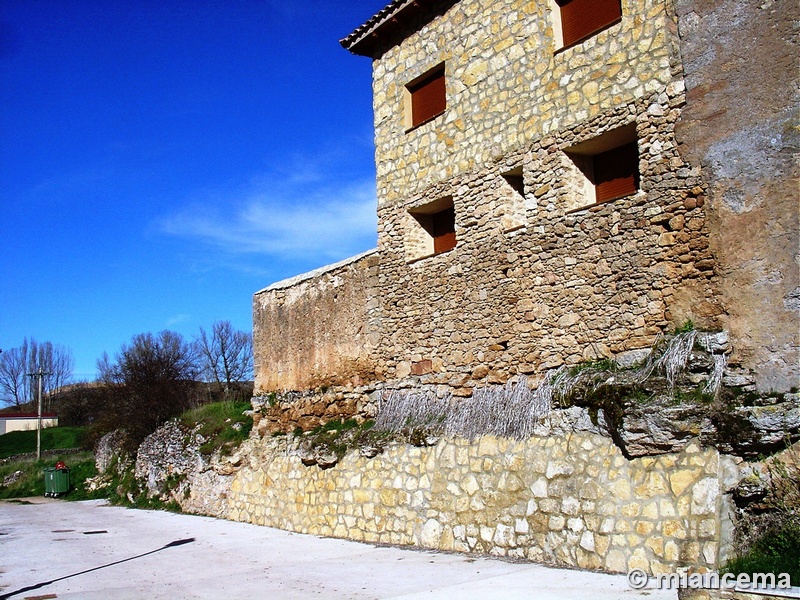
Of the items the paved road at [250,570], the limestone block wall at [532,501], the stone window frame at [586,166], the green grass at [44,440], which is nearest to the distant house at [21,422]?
the green grass at [44,440]

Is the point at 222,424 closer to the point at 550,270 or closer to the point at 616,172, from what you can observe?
the point at 550,270

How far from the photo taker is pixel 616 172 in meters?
9.06

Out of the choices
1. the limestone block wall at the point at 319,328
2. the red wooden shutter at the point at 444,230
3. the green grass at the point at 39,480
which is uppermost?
the red wooden shutter at the point at 444,230

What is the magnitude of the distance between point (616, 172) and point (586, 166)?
44 centimetres

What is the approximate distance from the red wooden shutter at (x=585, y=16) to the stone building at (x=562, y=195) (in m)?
0.03

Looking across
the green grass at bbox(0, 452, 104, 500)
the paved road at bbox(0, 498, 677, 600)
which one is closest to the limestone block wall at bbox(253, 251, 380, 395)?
the paved road at bbox(0, 498, 677, 600)

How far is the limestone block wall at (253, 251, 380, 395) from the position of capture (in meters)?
12.0

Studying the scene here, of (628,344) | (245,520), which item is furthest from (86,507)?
(628,344)

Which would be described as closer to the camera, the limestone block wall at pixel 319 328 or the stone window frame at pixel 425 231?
the stone window frame at pixel 425 231

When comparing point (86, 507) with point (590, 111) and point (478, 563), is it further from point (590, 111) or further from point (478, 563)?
point (590, 111)

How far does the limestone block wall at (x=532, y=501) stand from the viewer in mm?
6797

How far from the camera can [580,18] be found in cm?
924

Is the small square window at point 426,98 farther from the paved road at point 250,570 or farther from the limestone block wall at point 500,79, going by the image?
the paved road at point 250,570

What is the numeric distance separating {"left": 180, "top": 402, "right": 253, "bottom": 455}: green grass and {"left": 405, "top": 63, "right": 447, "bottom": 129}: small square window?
714 centimetres
